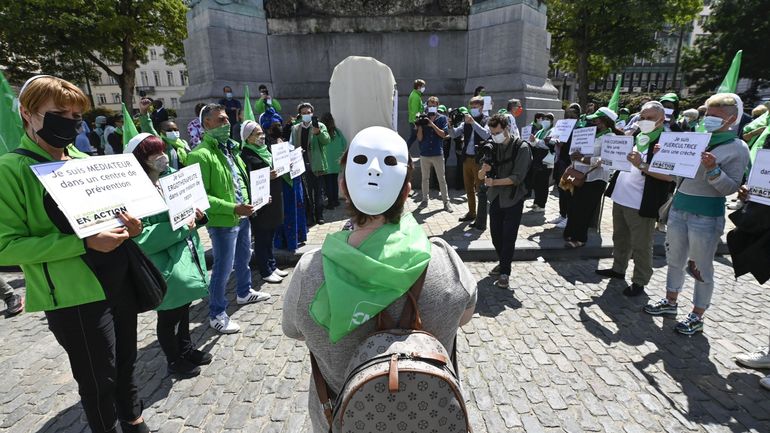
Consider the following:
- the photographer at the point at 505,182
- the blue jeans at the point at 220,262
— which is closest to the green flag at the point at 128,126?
the blue jeans at the point at 220,262

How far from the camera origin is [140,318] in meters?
4.69

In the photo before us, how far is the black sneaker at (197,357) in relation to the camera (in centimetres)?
371

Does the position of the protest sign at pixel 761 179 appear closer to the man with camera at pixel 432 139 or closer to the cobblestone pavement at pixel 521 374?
the cobblestone pavement at pixel 521 374

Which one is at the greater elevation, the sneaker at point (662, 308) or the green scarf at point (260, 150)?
the green scarf at point (260, 150)

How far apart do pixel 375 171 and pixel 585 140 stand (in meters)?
5.49

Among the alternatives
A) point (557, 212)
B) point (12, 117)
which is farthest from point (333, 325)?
point (557, 212)

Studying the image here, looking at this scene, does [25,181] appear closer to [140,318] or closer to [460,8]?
[140,318]

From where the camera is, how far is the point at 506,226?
211 inches

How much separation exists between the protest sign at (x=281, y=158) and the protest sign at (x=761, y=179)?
498 centimetres

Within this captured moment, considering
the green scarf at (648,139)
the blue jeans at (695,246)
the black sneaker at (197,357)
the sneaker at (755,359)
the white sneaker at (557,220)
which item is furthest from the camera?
the white sneaker at (557,220)

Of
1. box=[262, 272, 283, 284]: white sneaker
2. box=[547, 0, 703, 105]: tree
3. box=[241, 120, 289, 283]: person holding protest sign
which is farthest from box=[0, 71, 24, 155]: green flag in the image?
box=[547, 0, 703, 105]: tree

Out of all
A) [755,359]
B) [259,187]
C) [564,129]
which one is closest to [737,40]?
[564,129]

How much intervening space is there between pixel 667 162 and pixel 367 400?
4.11m

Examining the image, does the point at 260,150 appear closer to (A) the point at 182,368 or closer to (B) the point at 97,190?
(A) the point at 182,368
